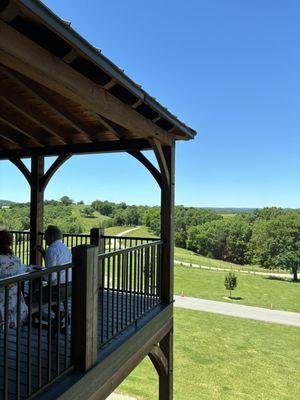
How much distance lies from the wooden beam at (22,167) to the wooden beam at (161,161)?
2937 millimetres

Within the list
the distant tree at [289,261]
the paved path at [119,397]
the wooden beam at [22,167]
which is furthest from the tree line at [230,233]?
the wooden beam at [22,167]

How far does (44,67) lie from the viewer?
222cm

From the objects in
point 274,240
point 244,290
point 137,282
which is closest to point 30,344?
point 137,282

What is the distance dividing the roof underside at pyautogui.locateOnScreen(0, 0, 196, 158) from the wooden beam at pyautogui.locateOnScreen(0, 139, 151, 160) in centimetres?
6

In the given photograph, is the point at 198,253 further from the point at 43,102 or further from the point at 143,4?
the point at 43,102

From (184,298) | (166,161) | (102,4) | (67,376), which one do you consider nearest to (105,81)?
(166,161)

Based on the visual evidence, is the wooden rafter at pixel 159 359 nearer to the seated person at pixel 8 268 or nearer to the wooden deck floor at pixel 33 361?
the wooden deck floor at pixel 33 361

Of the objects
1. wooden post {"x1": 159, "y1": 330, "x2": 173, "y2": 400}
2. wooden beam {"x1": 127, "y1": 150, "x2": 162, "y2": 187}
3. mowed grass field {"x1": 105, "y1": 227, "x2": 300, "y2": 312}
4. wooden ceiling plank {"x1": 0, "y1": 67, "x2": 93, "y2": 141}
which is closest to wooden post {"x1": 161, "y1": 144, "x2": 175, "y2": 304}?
wooden beam {"x1": 127, "y1": 150, "x2": 162, "y2": 187}

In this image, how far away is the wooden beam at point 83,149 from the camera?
17.0 feet

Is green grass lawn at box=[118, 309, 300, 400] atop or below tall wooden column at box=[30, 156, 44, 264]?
below

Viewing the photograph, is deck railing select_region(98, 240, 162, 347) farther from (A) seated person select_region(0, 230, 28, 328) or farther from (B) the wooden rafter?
(A) seated person select_region(0, 230, 28, 328)

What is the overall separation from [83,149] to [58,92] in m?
3.07

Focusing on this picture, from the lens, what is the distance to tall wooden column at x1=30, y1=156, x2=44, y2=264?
600 centimetres

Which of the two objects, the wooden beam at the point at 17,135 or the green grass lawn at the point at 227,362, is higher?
the wooden beam at the point at 17,135
